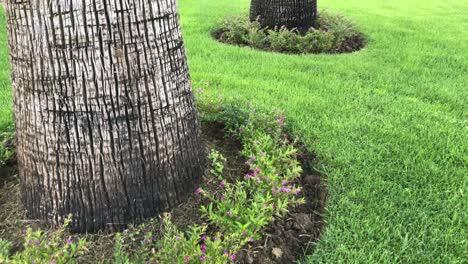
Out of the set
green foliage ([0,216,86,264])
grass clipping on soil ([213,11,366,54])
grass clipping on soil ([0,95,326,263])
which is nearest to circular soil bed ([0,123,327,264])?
grass clipping on soil ([0,95,326,263])

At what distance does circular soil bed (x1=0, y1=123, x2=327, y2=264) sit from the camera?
7.77ft

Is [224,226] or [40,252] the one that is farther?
[224,226]

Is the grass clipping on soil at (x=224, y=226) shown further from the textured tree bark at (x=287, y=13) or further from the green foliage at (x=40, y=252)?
the textured tree bark at (x=287, y=13)

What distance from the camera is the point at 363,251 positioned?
2.47m

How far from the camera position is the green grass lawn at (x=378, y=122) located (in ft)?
8.52

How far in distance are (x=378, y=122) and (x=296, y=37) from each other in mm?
2831

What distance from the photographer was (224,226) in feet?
A: 7.82

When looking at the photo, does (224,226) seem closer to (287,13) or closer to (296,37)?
(296,37)

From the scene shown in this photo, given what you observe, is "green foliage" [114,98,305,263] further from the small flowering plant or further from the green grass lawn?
the green grass lawn

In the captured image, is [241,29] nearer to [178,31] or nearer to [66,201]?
[178,31]

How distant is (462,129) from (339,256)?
7.07 feet

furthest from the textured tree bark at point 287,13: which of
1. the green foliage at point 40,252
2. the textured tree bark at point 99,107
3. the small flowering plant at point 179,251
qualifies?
the green foliage at point 40,252

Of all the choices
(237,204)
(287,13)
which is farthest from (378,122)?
(287,13)

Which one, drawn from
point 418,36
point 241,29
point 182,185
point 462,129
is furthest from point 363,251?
point 418,36
